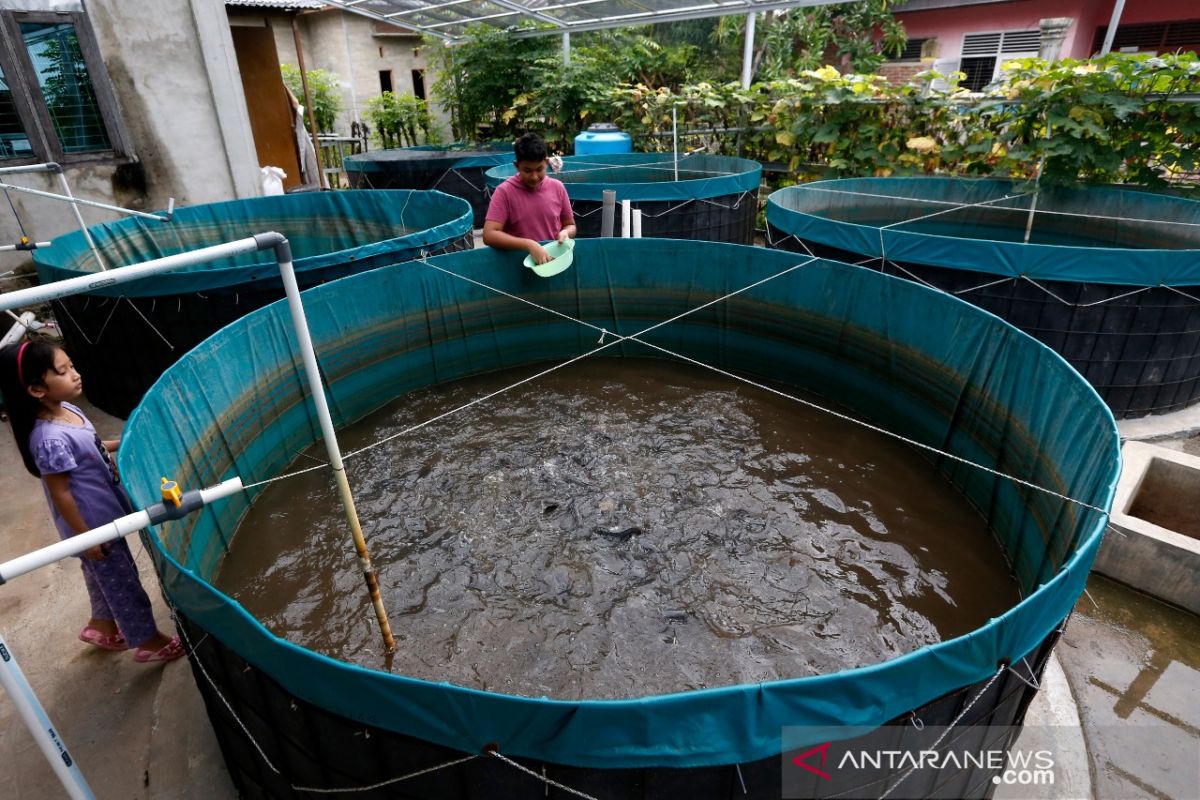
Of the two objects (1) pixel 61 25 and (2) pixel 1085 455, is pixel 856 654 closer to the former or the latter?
(2) pixel 1085 455

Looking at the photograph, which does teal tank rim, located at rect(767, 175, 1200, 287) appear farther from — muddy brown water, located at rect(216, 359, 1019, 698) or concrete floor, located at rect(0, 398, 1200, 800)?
concrete floor, located at rect(0, 398, 1200, 800)

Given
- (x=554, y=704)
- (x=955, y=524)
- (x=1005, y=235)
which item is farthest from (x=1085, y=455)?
(x=1005, y=235)

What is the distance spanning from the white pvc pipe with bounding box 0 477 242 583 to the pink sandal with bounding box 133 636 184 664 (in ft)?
5.25

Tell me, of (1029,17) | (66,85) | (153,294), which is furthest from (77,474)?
(1029,17)

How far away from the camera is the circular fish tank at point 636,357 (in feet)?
5.76

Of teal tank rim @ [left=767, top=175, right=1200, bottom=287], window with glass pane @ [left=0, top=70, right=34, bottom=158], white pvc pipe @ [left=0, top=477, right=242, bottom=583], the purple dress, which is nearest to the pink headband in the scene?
the purple dress

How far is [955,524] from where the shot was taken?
12.6 ft

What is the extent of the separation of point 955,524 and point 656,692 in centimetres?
A: 217

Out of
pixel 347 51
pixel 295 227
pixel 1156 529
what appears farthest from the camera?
pixel 347 51

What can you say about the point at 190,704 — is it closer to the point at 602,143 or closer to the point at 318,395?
the point at 318,395

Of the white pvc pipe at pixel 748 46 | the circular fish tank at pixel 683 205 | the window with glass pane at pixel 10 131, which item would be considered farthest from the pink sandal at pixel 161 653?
the white pvc pipe at pixel 748 46

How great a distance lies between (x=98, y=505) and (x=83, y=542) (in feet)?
3.75

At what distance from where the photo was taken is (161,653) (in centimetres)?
318

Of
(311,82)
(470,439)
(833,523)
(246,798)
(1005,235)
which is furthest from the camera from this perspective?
(311,82)
